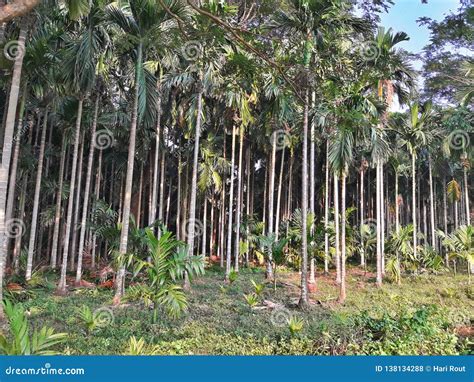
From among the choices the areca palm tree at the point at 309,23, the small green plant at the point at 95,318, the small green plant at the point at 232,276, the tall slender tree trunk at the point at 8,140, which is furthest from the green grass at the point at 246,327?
the tall slender tree trunk at the point at 8,140

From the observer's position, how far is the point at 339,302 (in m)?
12.6

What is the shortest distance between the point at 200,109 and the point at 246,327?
724 cm

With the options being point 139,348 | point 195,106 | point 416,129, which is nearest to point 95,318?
point 139,348

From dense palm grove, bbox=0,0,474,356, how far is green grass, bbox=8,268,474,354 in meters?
0.67

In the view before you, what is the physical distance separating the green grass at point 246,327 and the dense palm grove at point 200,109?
67 cm

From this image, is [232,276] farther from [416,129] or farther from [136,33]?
[416,129]

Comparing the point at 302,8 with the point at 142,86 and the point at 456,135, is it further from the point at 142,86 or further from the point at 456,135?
the point at 456,135

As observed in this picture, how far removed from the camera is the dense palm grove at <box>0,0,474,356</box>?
7125mm

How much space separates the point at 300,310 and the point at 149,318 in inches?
169

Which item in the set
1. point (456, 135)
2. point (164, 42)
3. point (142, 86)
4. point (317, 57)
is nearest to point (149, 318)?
point (142, 86)

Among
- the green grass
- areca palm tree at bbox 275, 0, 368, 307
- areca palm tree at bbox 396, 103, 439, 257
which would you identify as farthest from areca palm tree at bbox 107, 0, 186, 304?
areca palm tree at bbox 396, 103, 439, 257

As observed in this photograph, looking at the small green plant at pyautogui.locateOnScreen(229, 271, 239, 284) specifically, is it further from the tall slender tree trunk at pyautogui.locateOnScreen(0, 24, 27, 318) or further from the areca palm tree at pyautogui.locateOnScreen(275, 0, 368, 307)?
the tall slender tree trunk at pyautogui.locateOnScreen(0, 24, 27, 318)

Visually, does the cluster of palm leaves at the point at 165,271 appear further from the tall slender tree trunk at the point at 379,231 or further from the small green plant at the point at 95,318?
the tall slender tree trunk at the point at 379,231

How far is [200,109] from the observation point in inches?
500
